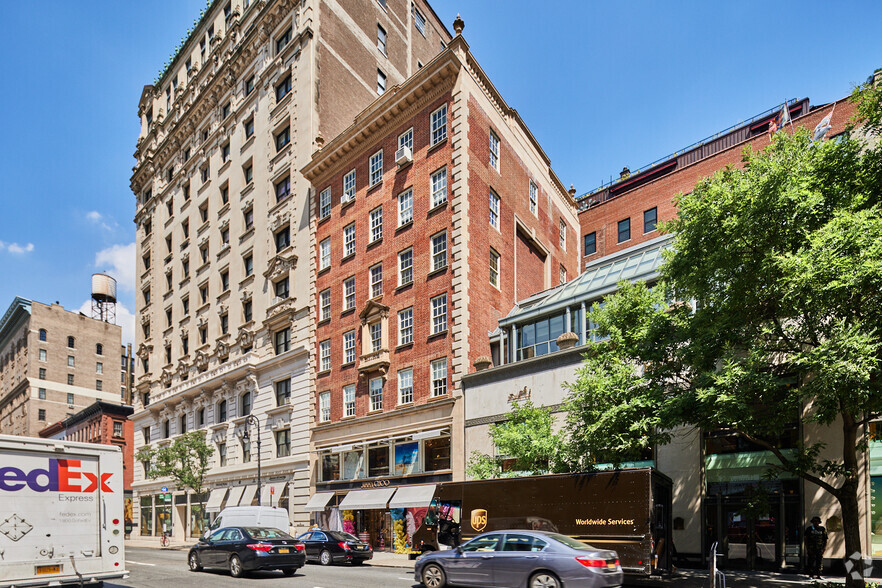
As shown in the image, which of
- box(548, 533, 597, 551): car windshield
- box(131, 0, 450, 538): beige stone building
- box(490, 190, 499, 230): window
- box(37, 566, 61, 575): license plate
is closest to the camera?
box(37, 566, 61, 575): license plate

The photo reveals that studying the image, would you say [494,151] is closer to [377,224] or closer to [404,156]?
[404,156]

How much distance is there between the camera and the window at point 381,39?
49.9m

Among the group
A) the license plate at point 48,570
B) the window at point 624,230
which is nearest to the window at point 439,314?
the license plate at point 48,570

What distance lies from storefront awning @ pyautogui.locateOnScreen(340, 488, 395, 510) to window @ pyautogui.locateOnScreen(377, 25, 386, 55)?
107ft

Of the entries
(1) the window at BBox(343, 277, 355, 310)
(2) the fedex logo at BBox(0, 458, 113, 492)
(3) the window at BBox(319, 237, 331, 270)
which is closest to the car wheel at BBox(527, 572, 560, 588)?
(2) the fedex logo at BBox(0, 458, 113, 492)

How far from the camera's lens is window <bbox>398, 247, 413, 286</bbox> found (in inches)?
1369

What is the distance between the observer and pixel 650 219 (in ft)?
158

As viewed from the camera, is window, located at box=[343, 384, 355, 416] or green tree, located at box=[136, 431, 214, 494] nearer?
window, located at box=[343, 384, 355, 416]

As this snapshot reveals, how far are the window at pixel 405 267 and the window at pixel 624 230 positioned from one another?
68.1 ft

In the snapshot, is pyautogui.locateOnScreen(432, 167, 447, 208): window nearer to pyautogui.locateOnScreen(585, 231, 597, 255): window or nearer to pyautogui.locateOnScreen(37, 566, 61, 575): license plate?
pyautogui.locateOnScreen(585, 231, 597, 255): window

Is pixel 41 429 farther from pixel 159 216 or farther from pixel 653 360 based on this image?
pixel 653 360

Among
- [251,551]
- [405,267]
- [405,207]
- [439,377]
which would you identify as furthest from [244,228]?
[251,551]

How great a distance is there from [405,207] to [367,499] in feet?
49.9

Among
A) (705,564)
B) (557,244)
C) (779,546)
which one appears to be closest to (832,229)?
(779,546)
